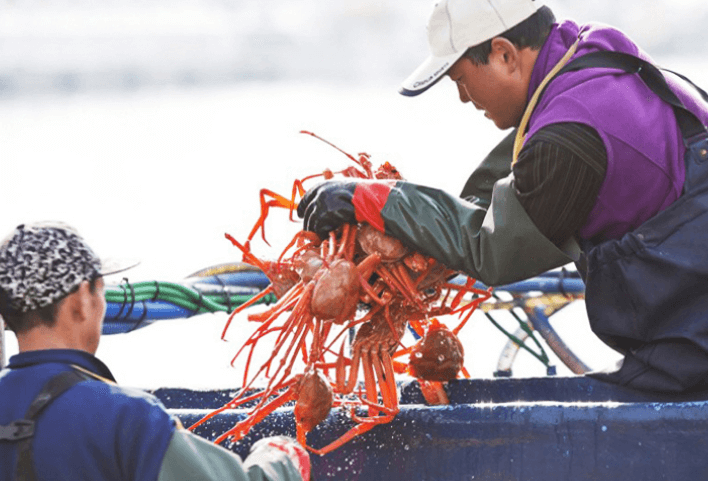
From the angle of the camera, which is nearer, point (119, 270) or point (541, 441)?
point (119, 270)

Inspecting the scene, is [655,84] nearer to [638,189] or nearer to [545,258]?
[638,189]

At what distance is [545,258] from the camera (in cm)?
322

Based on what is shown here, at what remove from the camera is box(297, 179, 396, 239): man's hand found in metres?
3.31

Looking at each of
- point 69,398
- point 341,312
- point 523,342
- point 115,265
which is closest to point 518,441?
point 341,312

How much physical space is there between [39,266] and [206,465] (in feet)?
1.71

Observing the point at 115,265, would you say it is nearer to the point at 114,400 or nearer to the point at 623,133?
the point at 114,400

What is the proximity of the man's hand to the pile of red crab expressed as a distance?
0.04m

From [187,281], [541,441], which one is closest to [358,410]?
[541,441]

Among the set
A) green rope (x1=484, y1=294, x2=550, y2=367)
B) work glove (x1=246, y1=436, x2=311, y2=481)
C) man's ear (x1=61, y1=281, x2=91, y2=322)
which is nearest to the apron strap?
man's ear (x1=61, y1=281, x2=91, y2=322)

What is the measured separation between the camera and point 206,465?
7.75 ft

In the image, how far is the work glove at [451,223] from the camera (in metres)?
3.20

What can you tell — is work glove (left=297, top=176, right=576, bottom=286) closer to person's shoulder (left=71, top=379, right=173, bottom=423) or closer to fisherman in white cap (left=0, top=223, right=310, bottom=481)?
fisherman in white cap (left=0, top=223, right=310, bottom=481)

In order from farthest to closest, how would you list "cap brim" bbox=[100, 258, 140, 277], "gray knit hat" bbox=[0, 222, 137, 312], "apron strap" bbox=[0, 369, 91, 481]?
"cap brim" bbox=[100, 258, 140, 277]
"gray knit hat" bbox=[0, 222, 137, 312]
"apron strap" bbox=[0, 369, 91, 481]

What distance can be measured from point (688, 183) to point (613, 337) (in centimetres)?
51
